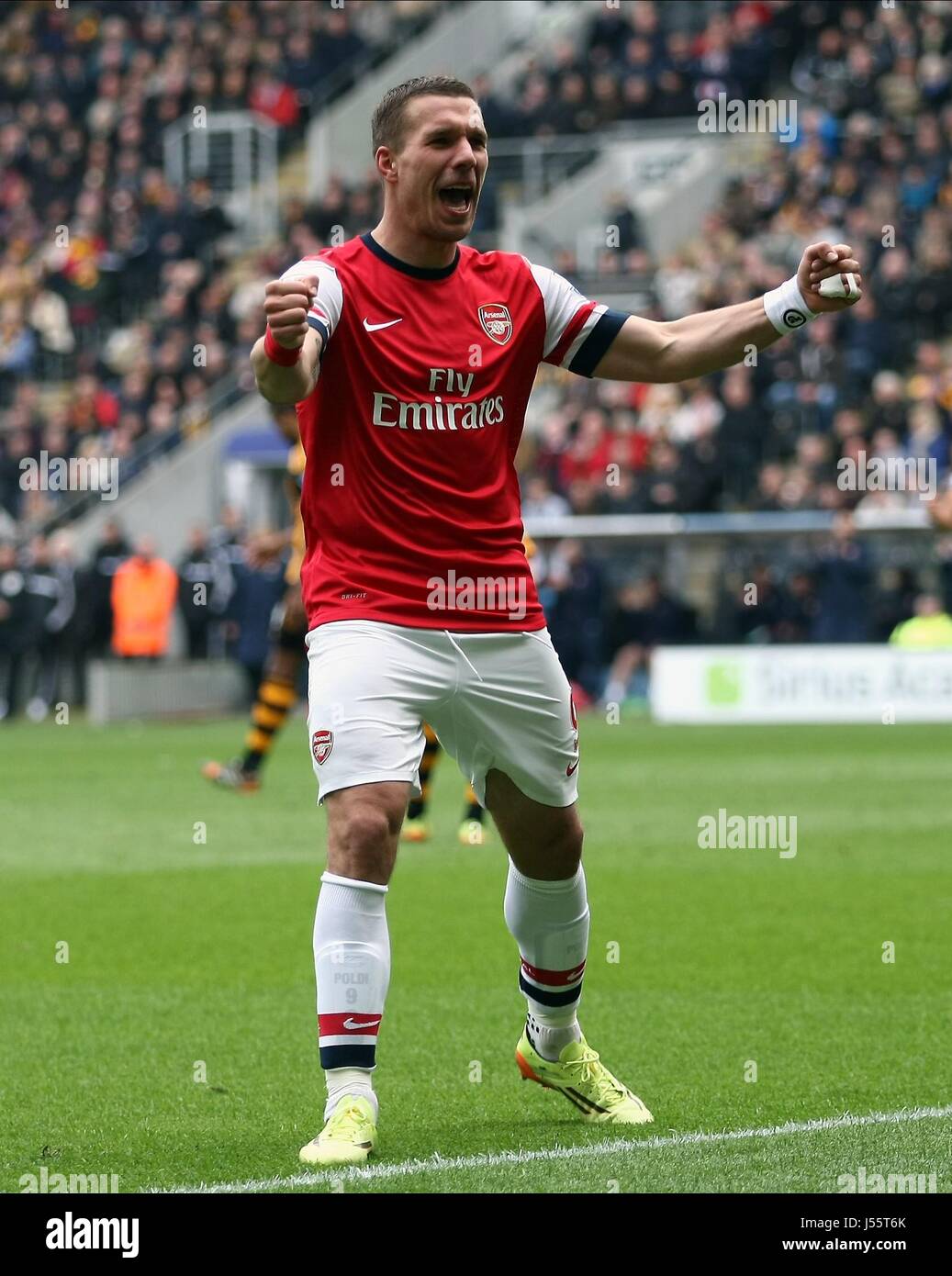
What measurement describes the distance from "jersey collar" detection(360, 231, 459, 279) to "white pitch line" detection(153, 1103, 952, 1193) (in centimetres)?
217

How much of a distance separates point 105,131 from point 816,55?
12.7 m

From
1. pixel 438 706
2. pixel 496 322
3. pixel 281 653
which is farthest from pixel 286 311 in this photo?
pixel 281 653

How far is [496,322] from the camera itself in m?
5.61

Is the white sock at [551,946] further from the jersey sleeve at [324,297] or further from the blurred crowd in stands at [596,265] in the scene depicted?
the blurred crowd in stands at [596,265]

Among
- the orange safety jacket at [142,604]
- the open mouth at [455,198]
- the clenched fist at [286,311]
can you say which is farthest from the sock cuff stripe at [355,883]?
the orange safety jacket at [142,604]

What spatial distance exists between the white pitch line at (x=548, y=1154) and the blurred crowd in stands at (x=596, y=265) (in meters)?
18.4

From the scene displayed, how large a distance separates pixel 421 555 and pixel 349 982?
3.48 feet

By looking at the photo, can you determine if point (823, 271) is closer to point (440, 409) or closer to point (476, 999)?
point (440, 409)

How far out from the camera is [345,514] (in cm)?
542

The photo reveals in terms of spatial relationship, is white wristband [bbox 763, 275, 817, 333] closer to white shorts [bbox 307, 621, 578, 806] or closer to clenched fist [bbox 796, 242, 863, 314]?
clenched fist [bbox 796, 242, 863, 314]

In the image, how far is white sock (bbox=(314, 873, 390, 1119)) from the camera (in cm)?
511

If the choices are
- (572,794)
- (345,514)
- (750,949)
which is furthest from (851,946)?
(345,514)

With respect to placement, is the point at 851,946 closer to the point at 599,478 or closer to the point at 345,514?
the point at 345,514

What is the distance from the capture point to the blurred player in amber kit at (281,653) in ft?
41.4
